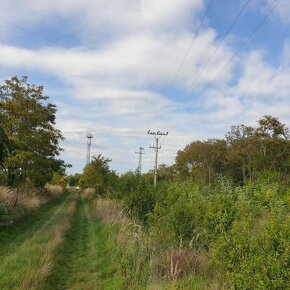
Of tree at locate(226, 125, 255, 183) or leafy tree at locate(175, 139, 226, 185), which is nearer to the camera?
tree at locate(226, 125, 255, 183)

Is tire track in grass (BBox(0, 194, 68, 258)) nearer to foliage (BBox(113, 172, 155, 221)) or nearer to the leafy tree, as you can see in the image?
foliage (BBox(113, 172, 155, 221))

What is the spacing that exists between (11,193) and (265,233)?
64.0ft

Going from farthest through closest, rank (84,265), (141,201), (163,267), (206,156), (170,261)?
(206,156) → (141,201) → (84,265) → (170,261) → (163,267)

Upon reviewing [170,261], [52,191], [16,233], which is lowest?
[16,233]

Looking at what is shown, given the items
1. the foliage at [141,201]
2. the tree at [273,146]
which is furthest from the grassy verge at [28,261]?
the tree at [273,146]

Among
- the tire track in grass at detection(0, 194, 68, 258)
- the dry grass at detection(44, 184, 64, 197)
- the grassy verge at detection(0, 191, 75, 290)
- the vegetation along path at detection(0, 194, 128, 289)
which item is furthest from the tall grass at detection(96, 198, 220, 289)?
the dry grass at detection(44, 184, 64, 197)

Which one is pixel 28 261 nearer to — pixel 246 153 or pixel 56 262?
pixel 56 262

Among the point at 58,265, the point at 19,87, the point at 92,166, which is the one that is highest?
the point at 19,87

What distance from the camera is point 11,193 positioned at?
2367 cm

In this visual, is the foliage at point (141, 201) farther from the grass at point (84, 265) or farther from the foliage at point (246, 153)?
the foliage at point (246, 153)


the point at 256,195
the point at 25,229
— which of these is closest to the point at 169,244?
the point at 256,195

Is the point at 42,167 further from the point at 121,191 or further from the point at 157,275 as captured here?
the point at 157,275

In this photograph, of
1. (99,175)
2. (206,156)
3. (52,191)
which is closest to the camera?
(99,175)

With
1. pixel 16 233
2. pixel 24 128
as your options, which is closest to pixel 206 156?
pixel 24 128
